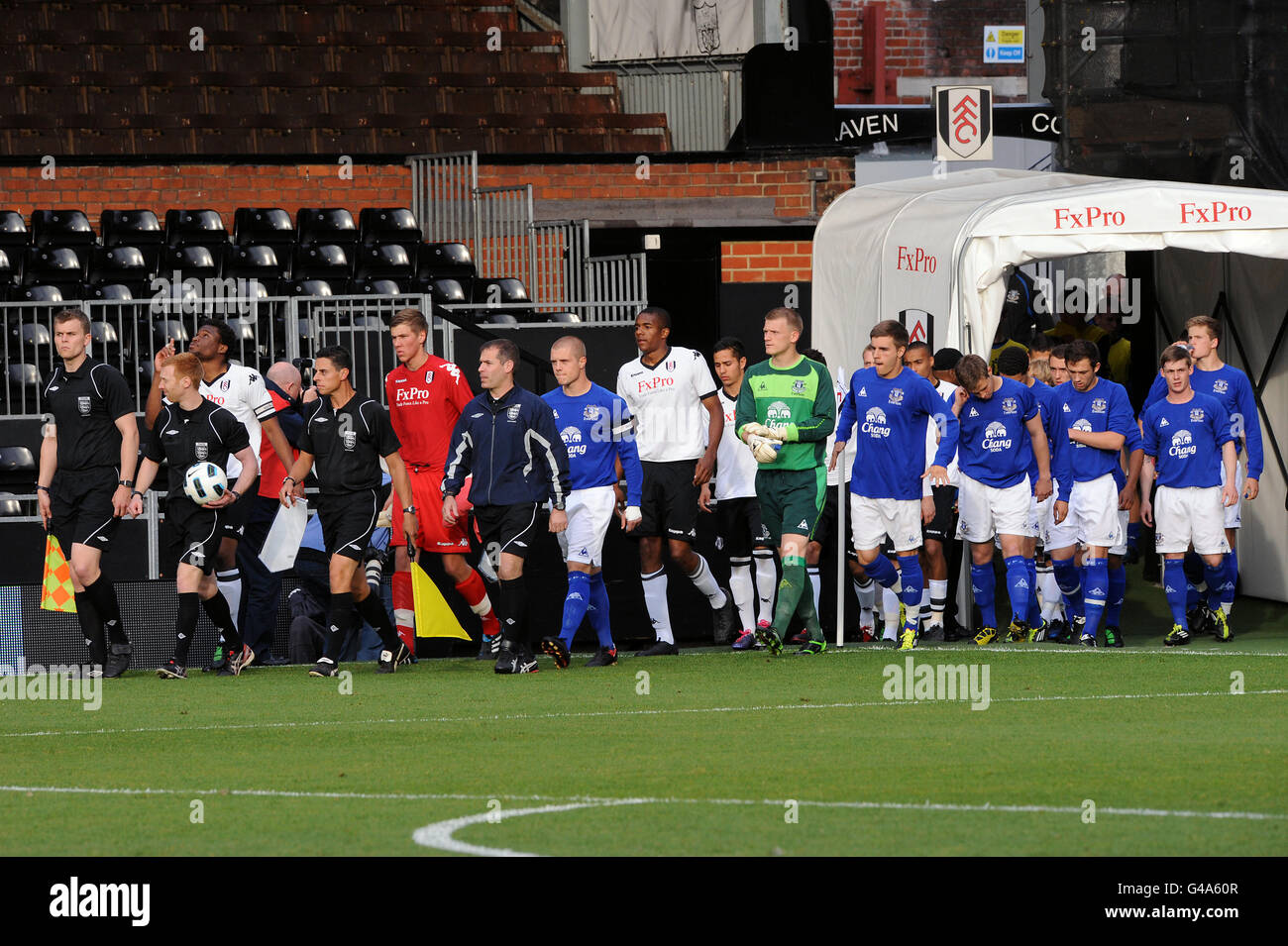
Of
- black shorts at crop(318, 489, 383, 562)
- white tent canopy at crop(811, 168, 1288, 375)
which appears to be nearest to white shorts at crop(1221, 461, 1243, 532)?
white tent canopy at crop(811, 168, 1288, 375)

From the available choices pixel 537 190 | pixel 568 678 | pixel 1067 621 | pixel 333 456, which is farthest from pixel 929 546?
pixel 537 190

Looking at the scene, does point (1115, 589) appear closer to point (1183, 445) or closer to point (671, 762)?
point (1183, 445)

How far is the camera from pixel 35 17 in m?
23.4

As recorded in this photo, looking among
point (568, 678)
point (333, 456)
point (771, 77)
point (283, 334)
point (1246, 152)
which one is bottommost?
point (568, 678)

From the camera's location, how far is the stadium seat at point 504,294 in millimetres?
20234

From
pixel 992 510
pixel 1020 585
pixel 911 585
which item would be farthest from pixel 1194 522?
pixel 911 585

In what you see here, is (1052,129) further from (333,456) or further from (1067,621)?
(333,456)

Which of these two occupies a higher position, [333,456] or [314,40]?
[314,40]

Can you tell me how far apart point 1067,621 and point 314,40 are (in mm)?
14771

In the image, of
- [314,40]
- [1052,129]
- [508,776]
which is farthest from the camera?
[1052,129]

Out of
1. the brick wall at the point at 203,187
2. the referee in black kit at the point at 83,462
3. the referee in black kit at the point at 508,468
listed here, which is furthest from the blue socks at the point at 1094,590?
the brick wall at the point at 203,187

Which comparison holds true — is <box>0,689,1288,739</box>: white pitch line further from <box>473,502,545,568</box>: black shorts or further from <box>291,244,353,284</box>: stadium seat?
<box>291,244,353,284</box>: stadium seat

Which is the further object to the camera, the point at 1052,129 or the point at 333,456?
the point at 1052,129

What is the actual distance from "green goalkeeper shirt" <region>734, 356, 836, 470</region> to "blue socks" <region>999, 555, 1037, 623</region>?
158cm
